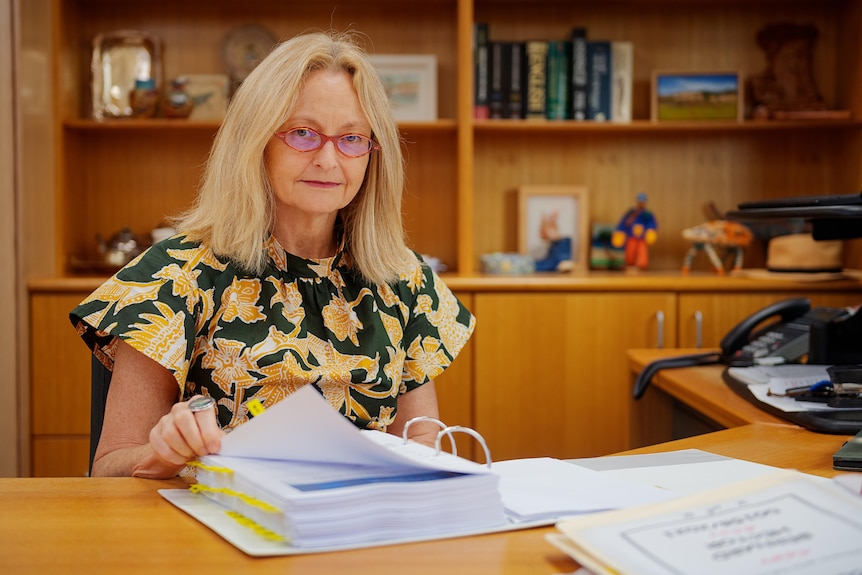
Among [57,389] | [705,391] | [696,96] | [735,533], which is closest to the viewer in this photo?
[735,533]

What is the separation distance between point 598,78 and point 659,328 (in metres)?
0.90

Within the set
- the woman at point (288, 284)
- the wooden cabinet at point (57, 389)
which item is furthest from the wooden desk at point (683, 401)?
the wooden cabinet at point (57, 389)

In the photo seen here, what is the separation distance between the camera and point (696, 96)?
3.33 m

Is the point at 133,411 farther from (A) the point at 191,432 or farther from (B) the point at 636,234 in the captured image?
(B) the point at 636,234

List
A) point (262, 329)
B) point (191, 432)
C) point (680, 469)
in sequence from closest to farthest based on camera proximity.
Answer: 1. point (191, 432)
2. point (680, 469)
3. point (262, 329)

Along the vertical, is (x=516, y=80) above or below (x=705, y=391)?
above

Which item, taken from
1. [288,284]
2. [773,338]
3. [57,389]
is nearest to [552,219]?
A: [773,338]

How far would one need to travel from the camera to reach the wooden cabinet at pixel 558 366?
297 cm

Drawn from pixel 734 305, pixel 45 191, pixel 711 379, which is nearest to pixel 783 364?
pixel 711 379

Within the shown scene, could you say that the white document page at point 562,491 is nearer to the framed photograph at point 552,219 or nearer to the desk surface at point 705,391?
the desk surface at point 705,391

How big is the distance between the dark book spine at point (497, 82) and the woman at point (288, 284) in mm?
1636

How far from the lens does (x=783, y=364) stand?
6.11 ft

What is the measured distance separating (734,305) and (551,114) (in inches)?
34.9

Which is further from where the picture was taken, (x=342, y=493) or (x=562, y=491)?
(x=562, y=491)
